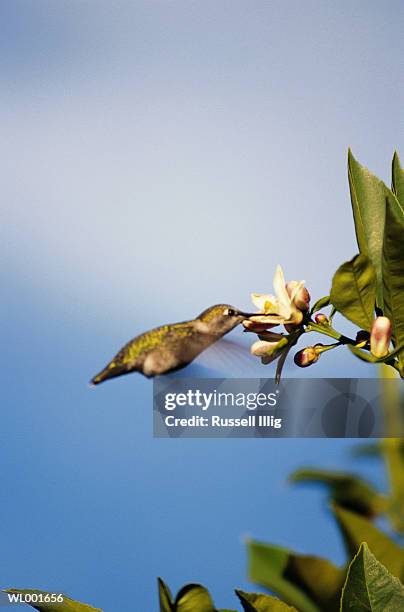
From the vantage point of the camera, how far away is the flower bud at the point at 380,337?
36 cm

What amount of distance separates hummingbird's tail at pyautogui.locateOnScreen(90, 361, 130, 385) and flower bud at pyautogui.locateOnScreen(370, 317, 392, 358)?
31 cm

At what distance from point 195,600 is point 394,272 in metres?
0.21

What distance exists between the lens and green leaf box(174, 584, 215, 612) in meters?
0.37

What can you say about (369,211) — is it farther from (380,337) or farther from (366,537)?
(366,537)

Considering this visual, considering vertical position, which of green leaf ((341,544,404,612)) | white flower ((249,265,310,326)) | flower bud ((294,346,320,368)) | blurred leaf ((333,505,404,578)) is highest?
white flower ((249,265,310,326))

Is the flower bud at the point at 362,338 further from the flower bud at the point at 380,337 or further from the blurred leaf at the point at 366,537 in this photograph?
the blurred leaf at the point at 366,537

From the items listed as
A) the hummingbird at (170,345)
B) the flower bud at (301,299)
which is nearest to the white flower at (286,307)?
the flower bud at (301,299)

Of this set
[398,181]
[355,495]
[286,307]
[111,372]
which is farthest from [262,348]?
[355,495]

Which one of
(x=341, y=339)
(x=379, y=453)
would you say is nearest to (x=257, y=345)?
(x=341, y=339)

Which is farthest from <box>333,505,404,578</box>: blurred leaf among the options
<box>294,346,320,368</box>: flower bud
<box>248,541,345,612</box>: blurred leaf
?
<box>294,346,320,368</box>: flower bud

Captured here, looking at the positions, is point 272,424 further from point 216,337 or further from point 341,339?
point 341,339

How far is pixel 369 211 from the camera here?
397 mm

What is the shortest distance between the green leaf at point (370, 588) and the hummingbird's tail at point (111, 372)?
361 mm

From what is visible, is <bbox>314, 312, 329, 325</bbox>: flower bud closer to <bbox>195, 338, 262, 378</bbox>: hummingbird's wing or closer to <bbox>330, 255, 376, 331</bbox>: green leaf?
<bbox>330, 255, 376, 331</bbox>: green leaf
